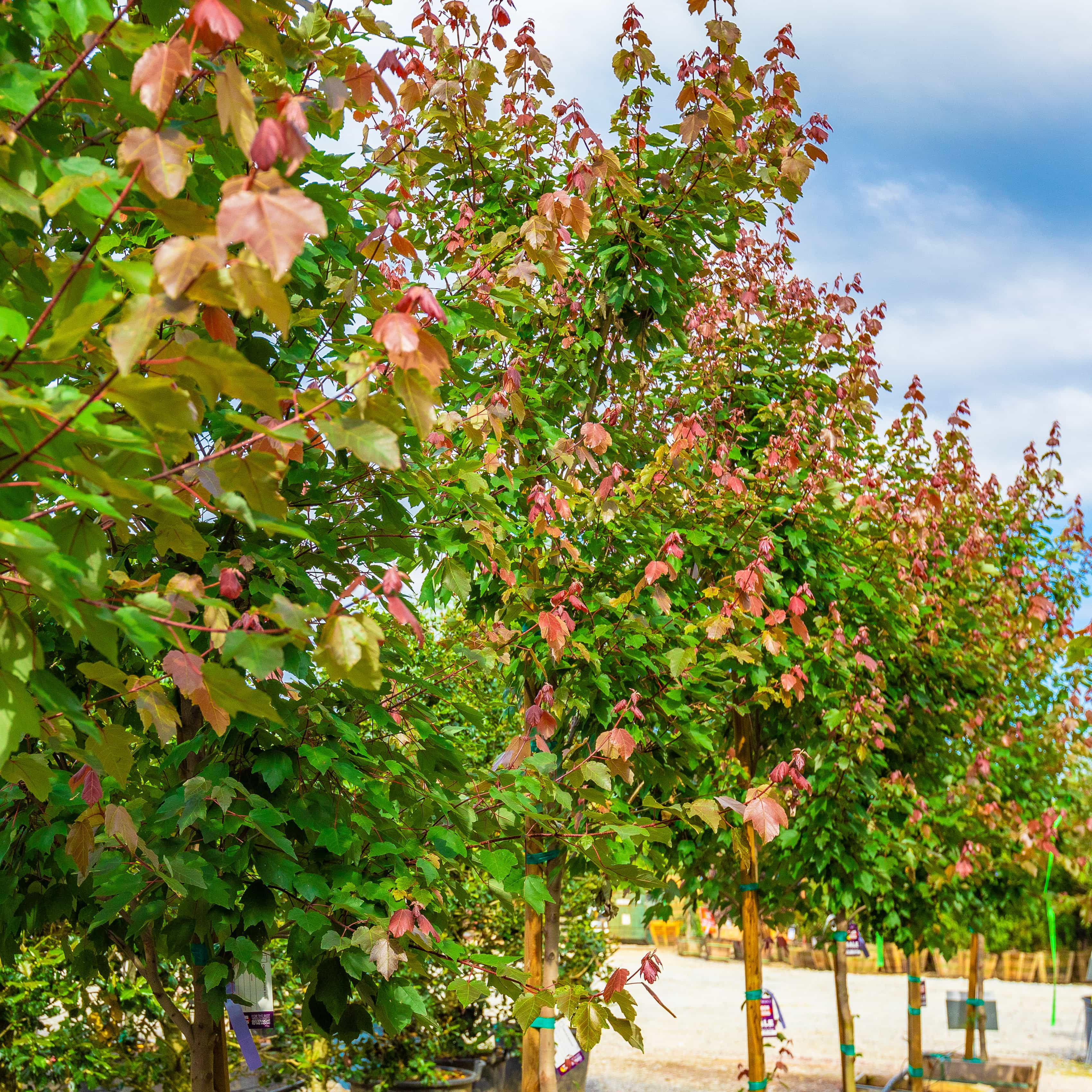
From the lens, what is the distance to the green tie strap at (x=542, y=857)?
3756 mm

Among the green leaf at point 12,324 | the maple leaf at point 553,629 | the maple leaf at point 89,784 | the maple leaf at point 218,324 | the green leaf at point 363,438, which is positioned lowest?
the maple leaf at point 89,784

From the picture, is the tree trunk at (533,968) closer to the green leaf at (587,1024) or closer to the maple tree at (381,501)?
the maple tree at (381,501)

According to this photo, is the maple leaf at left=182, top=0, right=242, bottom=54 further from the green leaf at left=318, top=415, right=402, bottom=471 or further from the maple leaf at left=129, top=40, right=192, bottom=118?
the green leaf at left=318, top=415, right=402, bottom=471

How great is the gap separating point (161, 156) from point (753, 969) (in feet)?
18.7

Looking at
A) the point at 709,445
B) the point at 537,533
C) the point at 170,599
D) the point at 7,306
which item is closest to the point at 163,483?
the point at 170,599

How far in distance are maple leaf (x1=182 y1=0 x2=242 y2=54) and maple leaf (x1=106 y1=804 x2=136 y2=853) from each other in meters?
1.40

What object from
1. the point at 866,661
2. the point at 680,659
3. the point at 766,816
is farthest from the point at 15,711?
the point at 866,661

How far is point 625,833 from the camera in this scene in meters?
2.63

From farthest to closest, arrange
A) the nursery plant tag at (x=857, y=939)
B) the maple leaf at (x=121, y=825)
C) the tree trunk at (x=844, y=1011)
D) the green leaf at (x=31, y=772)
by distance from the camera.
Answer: the nursery plant tag at (x=857, y=939)
the tree trunk at (x=844, y=1011)
the maple leaf at (x=121, y=825)
the green leaf at (x=31, y=772)

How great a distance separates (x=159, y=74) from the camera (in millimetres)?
1385

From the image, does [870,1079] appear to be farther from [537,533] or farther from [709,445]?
[537,533]

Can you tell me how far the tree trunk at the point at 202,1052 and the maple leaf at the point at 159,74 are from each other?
222 centimetres

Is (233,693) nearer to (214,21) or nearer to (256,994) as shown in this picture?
(214,21)

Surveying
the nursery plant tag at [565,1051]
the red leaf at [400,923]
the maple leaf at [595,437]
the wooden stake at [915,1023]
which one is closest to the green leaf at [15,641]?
the red leaf at [400,923]
